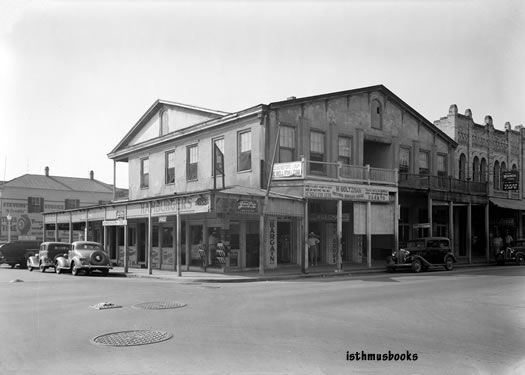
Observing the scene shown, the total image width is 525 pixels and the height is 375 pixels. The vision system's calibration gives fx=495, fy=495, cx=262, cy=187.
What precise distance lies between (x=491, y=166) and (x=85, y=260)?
3019 centimetres

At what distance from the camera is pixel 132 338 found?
817cm

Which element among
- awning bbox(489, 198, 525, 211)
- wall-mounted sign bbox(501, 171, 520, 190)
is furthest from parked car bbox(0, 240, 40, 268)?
wall-mounted sign bbox(501, 171, 520, 190)

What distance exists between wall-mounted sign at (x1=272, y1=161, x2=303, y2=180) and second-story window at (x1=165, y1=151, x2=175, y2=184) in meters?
9.93

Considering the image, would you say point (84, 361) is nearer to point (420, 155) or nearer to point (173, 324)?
point (173, 324)

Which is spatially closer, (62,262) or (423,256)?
(423,256)

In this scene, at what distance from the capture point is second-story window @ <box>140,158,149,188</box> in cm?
3459

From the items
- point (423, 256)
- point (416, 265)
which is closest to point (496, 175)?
point (423, 256)

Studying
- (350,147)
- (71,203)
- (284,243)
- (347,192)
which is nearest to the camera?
(347,192)

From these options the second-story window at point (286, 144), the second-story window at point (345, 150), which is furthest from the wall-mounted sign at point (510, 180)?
the second-story window at point (286, 144)

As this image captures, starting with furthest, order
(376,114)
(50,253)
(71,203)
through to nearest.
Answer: (71,203), (376,114), (50,253)

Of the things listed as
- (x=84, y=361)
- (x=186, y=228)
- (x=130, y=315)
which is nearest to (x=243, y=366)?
(x=84, y=361)

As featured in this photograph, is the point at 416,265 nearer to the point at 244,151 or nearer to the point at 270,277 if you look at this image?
the point at 270,277

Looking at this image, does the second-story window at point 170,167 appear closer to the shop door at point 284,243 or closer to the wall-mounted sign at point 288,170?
the shop door at point 284,243

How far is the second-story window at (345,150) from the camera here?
28.2 meters
